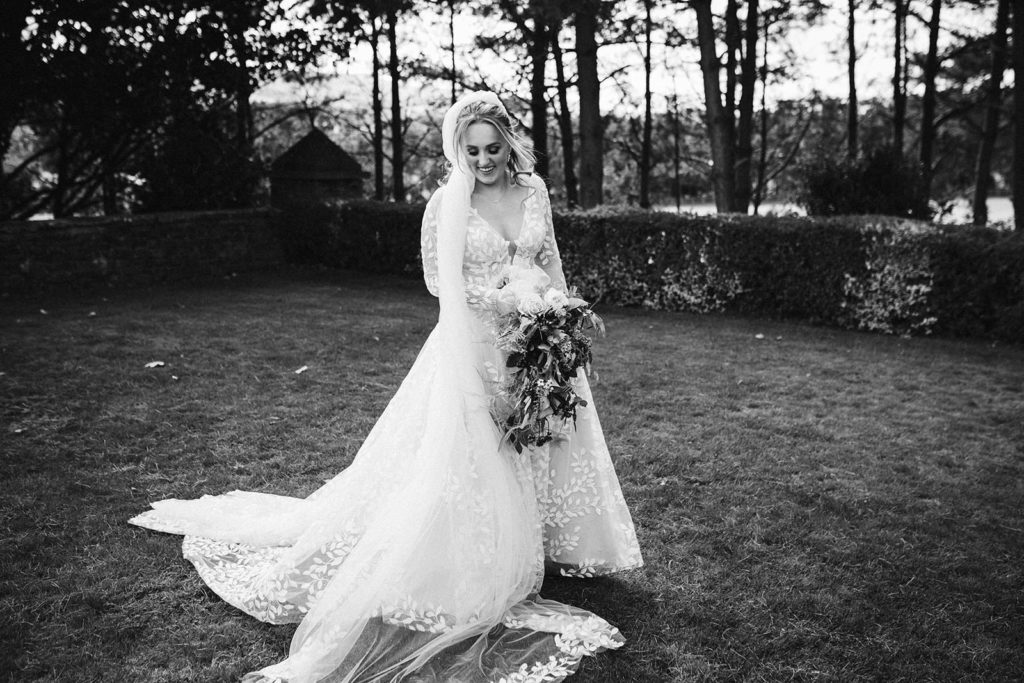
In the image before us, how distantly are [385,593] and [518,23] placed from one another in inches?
560

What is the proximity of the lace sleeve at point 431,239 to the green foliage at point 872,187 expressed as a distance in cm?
1286

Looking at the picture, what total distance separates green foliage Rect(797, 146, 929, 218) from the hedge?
497 centimetres

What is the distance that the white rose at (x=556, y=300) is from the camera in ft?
10.3

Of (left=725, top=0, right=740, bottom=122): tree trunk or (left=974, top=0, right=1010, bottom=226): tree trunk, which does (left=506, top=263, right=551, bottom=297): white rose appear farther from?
(left=974, top=0, right=1010, bottom=226): tree trunk

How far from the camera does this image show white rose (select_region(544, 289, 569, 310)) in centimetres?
313

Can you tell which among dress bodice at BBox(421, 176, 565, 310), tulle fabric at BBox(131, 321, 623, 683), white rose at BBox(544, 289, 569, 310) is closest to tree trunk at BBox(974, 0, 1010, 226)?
dress bodice at BBox(421, 176, 565, 310)

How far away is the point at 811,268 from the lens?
10031mm

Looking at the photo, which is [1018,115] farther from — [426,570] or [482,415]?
[426,570]

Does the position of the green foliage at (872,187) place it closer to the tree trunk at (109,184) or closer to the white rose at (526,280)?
the white rose at (526,280)

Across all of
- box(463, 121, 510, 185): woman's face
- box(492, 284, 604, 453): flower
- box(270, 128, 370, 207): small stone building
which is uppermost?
box(270, 128, 370, 207): small stone building

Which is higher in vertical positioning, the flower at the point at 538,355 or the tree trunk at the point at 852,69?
the tree trunk at the point at 852,69

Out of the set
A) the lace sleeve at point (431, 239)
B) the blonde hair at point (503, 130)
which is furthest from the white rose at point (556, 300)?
the blonde hair at point (503, 130)

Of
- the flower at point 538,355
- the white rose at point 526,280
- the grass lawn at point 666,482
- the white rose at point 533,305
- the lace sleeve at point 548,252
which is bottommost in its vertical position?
the grass lawn at point 666,482

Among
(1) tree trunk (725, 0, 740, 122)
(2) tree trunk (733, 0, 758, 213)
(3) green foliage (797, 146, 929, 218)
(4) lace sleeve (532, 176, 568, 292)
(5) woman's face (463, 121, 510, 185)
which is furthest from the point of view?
(2) tree trunk (733, 0, 758, 213)
